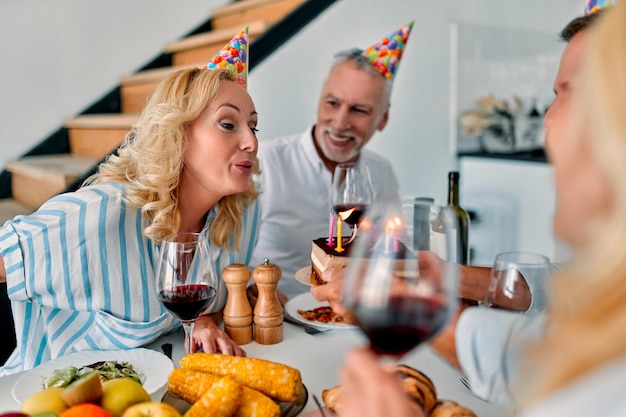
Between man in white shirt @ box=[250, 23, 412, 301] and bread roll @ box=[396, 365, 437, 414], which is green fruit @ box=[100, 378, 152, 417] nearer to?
bread roll @ box=[396, 365, 437, 414]

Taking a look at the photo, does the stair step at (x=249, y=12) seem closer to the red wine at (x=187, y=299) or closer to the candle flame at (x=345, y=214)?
the candle flame at (x=345, y=214)

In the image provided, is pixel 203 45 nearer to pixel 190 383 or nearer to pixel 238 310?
pixel 238 310

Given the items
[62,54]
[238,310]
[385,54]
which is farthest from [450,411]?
[62,54]

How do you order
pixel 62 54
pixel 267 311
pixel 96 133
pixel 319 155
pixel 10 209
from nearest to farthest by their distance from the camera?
pixel 267 311
pixel 319 155
pixel 10 209
pixel 96 133
pixel 62 54

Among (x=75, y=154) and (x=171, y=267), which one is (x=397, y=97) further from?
(x=171, y=267)

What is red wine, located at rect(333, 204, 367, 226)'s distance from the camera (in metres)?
1.35

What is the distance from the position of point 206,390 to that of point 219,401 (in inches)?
3.5

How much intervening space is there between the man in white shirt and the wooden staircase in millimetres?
548

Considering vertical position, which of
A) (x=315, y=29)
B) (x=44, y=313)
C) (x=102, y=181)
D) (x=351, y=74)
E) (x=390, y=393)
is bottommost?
(x=44, y=313)

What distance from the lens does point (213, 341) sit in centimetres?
117

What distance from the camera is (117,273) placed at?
1.29m

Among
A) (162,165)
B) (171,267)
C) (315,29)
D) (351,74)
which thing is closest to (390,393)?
(171,267)

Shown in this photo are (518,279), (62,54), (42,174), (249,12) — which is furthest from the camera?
(249,12)

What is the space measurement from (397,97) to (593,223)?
3.08 m
